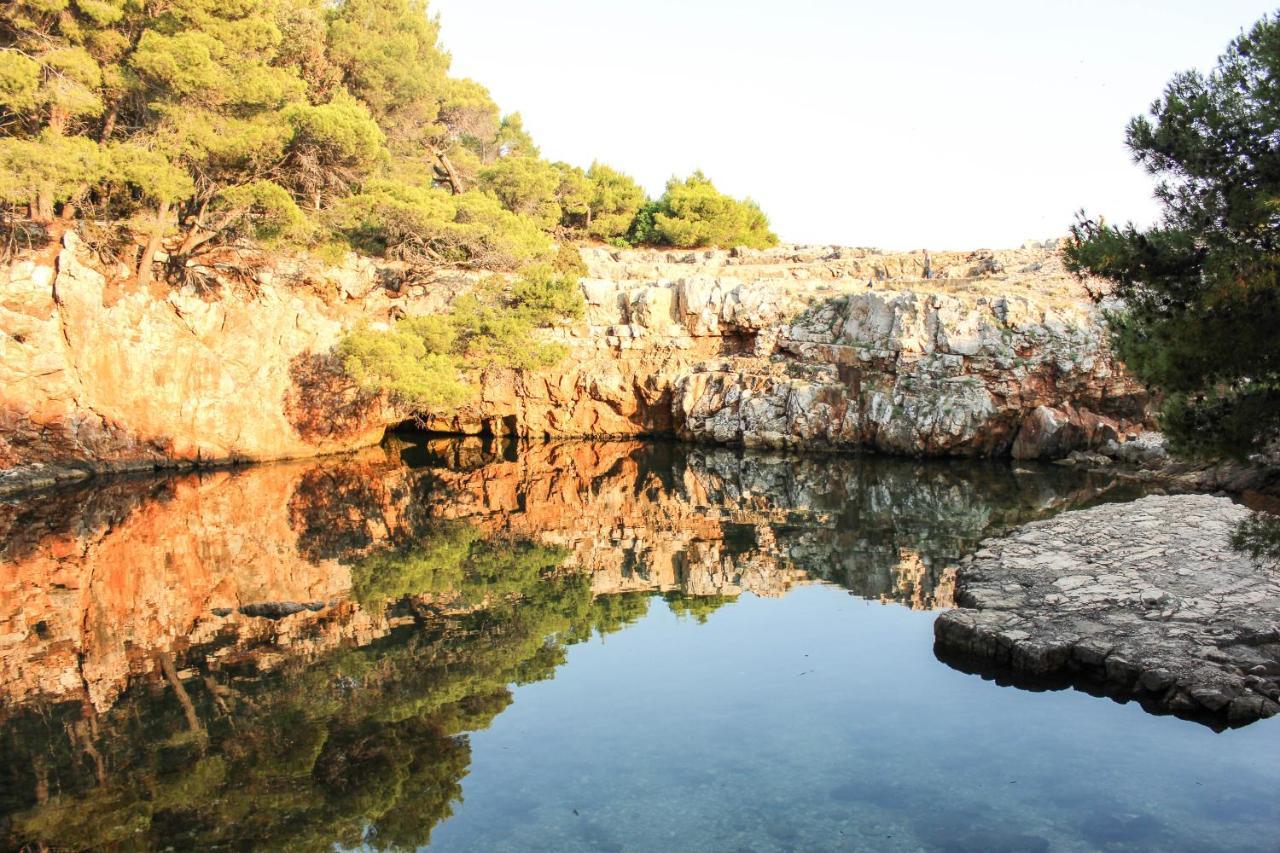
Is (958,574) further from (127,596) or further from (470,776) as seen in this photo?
(127,596)

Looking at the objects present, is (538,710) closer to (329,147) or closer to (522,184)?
(329,147)

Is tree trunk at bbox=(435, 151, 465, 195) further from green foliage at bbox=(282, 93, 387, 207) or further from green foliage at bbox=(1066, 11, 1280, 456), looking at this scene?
green foliage at bbox=(1066, 11, 1280, 456)

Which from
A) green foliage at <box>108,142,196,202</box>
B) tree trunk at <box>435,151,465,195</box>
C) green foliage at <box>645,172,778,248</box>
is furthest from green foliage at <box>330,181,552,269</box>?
green foliage at <box>645,172,778,248</box>

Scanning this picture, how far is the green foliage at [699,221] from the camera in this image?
45.9 metres

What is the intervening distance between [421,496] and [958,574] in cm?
1367

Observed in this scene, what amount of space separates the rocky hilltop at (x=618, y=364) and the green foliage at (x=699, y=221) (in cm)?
687

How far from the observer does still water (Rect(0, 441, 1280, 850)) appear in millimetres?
7594

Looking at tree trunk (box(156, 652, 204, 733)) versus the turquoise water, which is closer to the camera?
the turquoise water

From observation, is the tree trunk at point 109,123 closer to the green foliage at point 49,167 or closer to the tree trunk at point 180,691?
the green foliage at point 49,167

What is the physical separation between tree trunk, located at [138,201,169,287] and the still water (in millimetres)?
9171

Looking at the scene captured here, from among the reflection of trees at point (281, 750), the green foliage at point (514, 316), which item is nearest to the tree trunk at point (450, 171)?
the green foliage at point (514, 316)

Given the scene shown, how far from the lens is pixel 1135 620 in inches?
442

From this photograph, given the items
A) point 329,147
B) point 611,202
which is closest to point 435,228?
point 329,147

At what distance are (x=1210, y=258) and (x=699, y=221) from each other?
129ft
